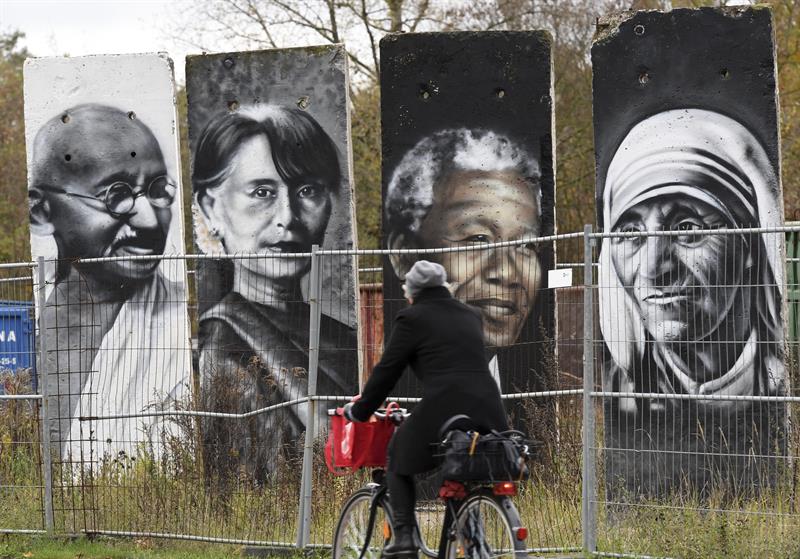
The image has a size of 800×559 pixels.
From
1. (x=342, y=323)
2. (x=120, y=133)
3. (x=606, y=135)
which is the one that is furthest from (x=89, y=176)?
(x=606, y=135)

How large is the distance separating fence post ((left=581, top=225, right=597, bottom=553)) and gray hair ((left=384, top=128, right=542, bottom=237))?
3132mm

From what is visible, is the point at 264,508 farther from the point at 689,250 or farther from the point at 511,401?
the point at 689,250

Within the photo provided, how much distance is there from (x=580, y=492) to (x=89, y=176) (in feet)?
20.7

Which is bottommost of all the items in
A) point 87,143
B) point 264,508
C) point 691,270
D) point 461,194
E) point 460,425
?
point 264,508

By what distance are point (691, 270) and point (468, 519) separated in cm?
372

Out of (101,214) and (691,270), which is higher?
(101,214)

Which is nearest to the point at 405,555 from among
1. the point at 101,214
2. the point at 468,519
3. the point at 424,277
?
the point at 468,519

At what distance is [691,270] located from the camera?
9.66 metres

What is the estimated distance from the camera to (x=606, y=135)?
36.7ft

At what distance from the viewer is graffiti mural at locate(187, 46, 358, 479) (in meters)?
11.1

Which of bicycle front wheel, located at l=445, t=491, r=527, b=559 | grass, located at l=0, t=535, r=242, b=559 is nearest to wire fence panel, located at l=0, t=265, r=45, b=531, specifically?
grass, located at l=0, t=535, r=242, b=559

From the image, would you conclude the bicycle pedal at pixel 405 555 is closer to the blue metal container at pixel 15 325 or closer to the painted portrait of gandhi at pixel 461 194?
the painted portrait of gandhi at pixel 461 194

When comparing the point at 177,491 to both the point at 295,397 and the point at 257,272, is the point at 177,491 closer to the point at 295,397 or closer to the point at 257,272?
the point at 295,397

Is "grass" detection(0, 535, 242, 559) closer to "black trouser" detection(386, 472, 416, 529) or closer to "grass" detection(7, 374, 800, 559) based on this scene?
"grass" detection(7, 374, 800, 559)
